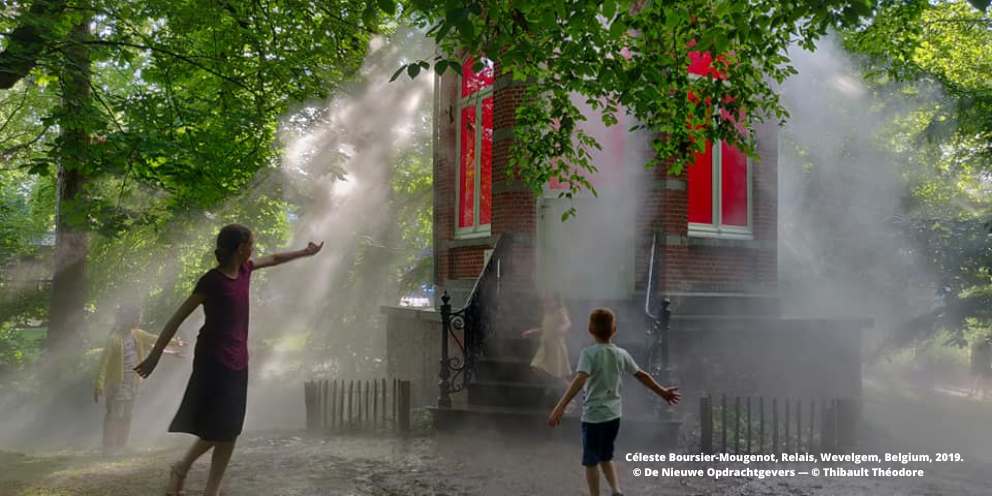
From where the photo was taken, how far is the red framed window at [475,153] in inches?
466

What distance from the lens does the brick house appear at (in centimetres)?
996

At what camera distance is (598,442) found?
17.1 ft

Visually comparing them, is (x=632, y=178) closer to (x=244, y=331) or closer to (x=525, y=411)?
(x=525, y=411)

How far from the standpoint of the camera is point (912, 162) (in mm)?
21328

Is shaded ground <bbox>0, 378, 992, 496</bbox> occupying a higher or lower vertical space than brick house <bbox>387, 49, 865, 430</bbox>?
lower

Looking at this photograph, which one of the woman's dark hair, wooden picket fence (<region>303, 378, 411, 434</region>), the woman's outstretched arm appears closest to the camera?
the woman's outstretched arm

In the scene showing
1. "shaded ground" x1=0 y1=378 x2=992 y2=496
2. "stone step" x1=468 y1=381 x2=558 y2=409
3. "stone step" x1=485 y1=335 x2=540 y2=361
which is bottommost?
"shaded ground" x1=0 y1=378 x2=992 y2=496

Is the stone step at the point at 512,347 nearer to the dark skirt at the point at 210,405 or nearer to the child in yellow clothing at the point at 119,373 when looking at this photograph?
the child in yellow clothing at the point at 119,373

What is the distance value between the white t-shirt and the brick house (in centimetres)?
390

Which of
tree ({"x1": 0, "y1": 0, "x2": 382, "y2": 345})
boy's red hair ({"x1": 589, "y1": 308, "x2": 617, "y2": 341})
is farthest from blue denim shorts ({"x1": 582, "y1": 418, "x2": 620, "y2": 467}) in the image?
Result: tree ({"x1": 0, "y1": 0, "x2": 382, "y2": 345})

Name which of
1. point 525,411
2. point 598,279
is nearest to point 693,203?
point 598,279

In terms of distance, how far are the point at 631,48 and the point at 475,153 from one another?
507 cm

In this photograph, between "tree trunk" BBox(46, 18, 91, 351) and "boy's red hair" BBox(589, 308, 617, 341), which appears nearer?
"boy's red hair" BBox(589, 308, 617, 341)

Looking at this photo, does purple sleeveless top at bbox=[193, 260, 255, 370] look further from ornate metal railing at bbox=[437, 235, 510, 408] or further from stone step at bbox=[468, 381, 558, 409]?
stone step at bbox=[468, 381, 558, 409]
